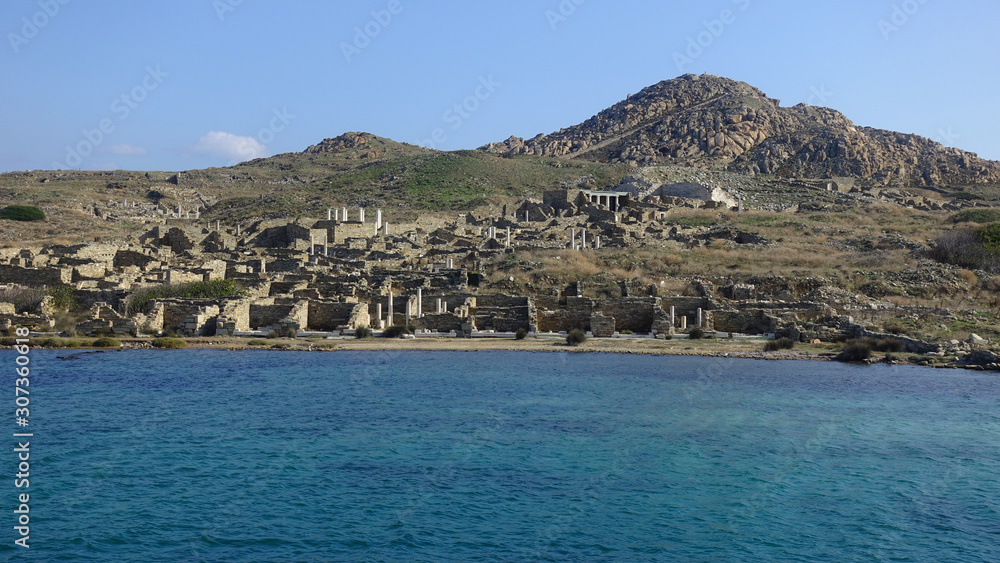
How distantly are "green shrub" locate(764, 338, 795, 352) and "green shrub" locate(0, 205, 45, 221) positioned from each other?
6304 cm

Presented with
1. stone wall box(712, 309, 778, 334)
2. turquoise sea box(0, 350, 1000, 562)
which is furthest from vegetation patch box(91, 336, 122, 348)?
stone wall box(712, 309, 778, 334)

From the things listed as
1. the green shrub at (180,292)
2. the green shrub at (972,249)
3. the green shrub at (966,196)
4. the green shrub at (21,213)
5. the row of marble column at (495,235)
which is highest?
the green shrub at (966,196)

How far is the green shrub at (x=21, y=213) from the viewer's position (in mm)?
72562

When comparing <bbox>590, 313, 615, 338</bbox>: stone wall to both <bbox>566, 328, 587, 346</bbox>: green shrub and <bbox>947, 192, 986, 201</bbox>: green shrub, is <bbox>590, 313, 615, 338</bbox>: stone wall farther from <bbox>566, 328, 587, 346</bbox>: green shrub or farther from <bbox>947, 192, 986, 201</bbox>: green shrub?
<bbox>947, 192, 986, 201</bbox>: green shrub

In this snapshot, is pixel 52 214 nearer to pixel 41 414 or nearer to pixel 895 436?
pixel 41 414

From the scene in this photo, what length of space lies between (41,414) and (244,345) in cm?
1220

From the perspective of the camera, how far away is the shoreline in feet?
99.1

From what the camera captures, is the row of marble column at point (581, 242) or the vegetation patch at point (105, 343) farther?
the row of marble column at point (581, 242)

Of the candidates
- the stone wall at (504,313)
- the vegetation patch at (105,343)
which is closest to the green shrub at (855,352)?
the stone wall at (504,313)

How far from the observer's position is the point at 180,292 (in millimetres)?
36375

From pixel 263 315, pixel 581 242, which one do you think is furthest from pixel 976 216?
pixel 263 315

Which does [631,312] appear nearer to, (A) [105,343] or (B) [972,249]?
A: (A) [105,343]

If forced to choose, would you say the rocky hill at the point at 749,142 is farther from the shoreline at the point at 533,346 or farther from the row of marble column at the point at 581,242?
the shoreline at the point at 533,346

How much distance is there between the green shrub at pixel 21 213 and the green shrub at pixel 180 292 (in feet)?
142
